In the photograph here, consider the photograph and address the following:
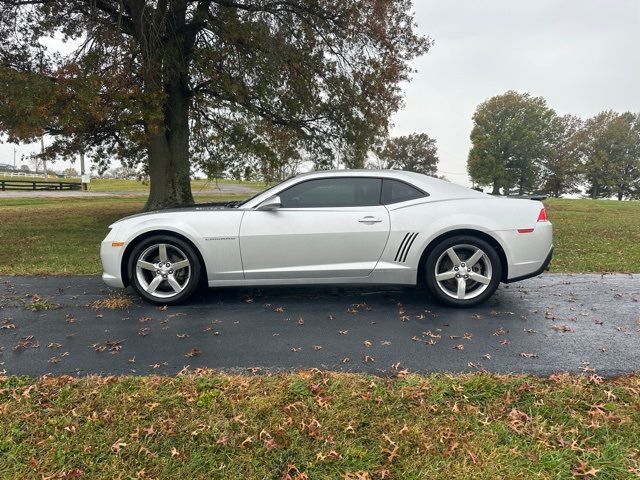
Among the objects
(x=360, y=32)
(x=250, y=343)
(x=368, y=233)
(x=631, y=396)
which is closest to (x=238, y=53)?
(x=360, y=32)

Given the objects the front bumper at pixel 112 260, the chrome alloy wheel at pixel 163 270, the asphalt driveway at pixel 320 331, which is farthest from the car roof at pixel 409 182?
the front bumper at pixel 112 260

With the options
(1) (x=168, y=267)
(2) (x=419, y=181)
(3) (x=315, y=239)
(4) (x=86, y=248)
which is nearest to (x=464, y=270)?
(2) (x=419, y=181)

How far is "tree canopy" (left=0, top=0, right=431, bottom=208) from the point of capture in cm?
888

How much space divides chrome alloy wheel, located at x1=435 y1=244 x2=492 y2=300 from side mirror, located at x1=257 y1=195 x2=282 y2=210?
1777 millimetres

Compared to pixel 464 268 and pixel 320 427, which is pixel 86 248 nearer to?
pixel 464 268

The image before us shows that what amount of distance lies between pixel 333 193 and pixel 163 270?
1995 millimetres

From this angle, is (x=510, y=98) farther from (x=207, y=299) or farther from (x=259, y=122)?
(x=207, y=299)

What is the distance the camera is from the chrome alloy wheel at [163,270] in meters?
4.27

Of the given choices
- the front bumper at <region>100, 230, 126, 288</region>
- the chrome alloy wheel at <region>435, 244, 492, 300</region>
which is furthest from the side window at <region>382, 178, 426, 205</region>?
the front bumper at <region>100, 230, 126, 288</region>

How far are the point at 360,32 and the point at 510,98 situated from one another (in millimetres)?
48400

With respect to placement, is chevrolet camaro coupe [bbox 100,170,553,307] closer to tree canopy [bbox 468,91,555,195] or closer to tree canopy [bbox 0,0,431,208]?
tree canopy [bbox 0,0,431,208]

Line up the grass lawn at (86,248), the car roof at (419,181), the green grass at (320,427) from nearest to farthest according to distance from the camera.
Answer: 1. the green grass at (320,427)
2. the car roof at (419,181)
3. the grass lawn at (86,248)

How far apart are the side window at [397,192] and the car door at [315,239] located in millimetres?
121

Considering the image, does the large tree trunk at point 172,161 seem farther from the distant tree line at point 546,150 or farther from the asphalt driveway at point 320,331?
the distant tree line at point 546,150
